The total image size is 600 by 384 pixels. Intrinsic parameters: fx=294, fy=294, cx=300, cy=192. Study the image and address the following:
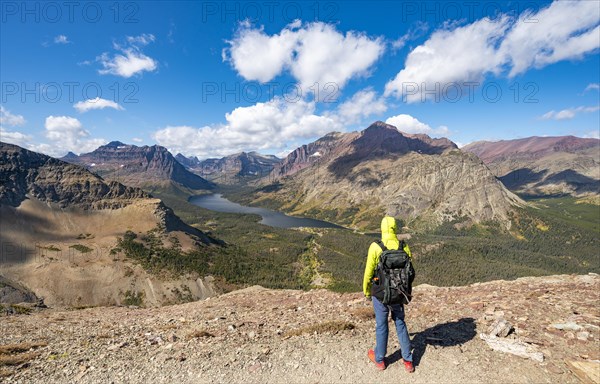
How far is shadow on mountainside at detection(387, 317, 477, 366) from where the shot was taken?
37.4ft

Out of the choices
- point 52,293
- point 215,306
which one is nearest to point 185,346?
point 215,306

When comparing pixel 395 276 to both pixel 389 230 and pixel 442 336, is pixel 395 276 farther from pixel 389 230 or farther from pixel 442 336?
pixel 442 336

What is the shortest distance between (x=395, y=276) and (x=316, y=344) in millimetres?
4904

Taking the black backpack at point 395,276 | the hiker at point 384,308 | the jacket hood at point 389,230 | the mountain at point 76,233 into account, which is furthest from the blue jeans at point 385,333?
the mountain at point 76,233

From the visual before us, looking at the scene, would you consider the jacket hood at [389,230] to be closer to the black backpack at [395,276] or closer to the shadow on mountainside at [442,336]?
the black backpack at [395,276]

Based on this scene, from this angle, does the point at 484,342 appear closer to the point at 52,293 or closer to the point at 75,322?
the point at 75,322

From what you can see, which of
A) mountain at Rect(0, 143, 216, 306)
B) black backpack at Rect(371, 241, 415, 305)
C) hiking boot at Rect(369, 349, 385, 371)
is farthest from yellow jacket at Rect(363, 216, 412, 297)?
mountain at Rect(0, 143, 216, 306)

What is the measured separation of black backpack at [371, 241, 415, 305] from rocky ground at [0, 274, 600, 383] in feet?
8.74

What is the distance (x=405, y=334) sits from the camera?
10.2 m

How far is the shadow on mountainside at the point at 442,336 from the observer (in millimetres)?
11401

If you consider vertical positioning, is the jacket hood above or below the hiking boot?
above

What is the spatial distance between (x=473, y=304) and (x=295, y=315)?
417 inches

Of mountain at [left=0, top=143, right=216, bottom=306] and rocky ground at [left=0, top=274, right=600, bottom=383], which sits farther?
mountain at [left=0, top=143, right=216, bottom=306]

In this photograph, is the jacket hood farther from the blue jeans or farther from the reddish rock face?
the reddish rock face
